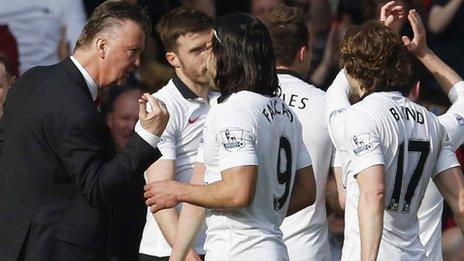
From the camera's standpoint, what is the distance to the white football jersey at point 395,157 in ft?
21.4

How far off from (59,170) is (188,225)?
2.25ft

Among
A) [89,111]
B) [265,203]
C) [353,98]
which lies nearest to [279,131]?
[265,203]

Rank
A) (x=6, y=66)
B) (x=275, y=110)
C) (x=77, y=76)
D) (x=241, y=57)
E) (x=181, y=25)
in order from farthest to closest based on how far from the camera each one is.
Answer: (x=181, y=25) → (x=6, y=66) → (x=77, y=76) → (x=275, y=110) → (x=241, y=57)

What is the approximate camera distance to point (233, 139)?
19.5ft

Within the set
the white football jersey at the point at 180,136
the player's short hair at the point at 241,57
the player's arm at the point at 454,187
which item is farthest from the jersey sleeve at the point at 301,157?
the white football jersey at the point at 180,136

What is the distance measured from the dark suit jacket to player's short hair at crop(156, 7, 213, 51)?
173 centimetres

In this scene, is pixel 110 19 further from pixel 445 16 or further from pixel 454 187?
pixel 445 16

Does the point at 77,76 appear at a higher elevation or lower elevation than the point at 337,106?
higher

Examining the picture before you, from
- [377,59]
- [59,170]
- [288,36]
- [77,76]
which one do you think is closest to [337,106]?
[377,59]

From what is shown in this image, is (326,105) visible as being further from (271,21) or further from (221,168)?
(221,168)

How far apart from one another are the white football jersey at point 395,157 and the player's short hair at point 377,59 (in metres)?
0.07

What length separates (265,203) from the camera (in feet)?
20.1

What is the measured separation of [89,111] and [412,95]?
228 cm

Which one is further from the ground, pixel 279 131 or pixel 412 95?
pixel 279 131
